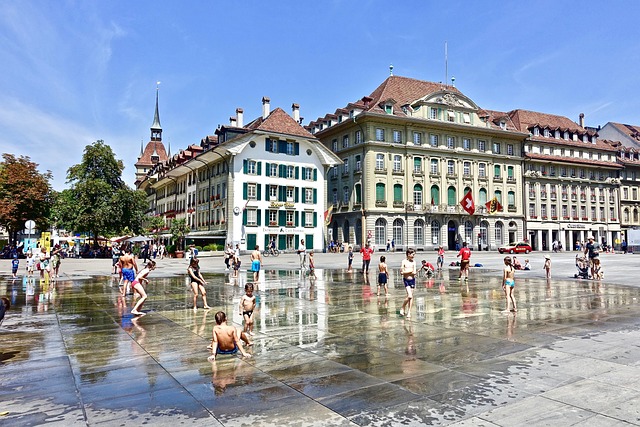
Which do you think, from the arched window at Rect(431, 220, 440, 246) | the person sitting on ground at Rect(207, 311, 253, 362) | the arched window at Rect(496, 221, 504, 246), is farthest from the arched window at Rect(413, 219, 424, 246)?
the person sitting on ground at Rect(207, 311, 253, 362)

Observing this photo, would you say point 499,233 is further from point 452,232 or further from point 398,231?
point 398,231

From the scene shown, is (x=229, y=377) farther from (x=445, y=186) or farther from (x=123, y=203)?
(x=445, y=186)

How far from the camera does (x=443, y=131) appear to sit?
6119cm

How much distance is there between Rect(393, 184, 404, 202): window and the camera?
192 feet

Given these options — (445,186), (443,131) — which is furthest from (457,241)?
(443,131)

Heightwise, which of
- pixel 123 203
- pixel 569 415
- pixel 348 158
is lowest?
pixel 569 415

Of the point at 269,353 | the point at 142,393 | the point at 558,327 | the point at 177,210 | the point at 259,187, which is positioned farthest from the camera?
the point at 177,210

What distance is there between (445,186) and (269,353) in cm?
5654

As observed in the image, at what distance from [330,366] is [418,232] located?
176ft

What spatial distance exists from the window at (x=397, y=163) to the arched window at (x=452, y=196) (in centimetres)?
797

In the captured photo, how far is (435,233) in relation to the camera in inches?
2377

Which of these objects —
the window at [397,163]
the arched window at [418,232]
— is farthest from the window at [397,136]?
the arched window at [418,232]

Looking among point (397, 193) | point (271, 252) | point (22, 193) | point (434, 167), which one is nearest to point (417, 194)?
point (397, 193)

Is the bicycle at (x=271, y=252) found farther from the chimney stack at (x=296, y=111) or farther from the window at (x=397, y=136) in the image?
the window at (x=397, y=136)
